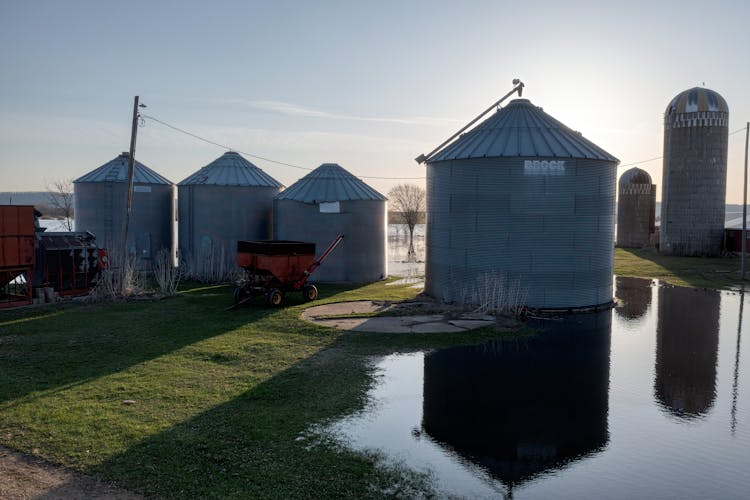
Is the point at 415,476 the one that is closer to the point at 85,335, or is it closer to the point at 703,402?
the point at 703,402

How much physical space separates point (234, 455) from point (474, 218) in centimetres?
1283

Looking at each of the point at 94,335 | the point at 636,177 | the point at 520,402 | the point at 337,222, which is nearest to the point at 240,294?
the point at 94,335

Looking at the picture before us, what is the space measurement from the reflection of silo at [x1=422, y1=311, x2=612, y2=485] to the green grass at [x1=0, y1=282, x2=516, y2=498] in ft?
4.16

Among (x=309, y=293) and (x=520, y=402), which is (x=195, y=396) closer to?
(x=520, y=402)

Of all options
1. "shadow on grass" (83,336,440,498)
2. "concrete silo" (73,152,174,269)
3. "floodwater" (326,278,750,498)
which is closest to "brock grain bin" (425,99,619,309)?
"floodwater" (326,278,750,498)

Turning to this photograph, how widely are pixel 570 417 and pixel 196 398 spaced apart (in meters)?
6.47

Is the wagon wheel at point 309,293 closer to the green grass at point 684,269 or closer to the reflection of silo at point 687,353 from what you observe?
the reflection of silo at point 687,353

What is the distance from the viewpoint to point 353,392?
10.3m

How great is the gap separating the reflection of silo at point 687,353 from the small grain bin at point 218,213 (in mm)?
18764

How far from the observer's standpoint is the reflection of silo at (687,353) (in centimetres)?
1030

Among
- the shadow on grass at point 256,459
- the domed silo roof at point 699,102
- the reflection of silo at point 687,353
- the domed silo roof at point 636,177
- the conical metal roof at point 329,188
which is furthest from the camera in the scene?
the domed silo roof at point 636,177

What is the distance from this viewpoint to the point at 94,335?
47.3 feet

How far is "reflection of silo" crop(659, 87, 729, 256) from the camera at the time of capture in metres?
38.8

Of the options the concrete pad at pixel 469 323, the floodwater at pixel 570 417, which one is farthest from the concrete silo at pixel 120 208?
the floodwater at pixel 570 417
